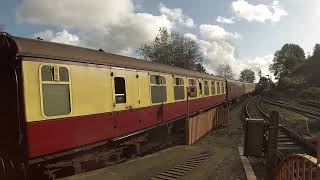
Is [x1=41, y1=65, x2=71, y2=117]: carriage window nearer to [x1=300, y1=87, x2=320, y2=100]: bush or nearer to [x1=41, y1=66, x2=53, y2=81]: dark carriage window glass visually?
[x1=41, y1=66, x2=53, y2=81]: dark carriage window glass

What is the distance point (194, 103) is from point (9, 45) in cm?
1369

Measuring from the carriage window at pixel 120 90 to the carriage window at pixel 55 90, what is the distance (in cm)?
236

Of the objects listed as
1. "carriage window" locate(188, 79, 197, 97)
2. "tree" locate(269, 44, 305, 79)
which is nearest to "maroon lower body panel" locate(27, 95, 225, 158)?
"carriage window" locate(188, 79, 197, 97)

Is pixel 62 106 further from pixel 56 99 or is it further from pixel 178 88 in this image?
pixel 178 88

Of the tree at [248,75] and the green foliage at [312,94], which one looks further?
the tree at [248,75]

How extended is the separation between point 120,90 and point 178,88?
640 cm

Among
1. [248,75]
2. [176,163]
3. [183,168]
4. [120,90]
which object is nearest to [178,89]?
[176,163]

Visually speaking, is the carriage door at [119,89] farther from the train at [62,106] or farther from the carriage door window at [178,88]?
the carriage door window at [178,88]

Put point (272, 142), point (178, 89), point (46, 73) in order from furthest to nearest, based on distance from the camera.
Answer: point (178, 89), point (46, 73), point (272, 142)

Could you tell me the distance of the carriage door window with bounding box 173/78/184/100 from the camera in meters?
17.0

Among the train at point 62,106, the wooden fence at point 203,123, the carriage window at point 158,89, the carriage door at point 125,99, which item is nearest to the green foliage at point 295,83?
the wooden fence at point 203,123

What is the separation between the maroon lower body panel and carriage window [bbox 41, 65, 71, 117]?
0.25m

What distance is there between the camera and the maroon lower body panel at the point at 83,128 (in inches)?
318

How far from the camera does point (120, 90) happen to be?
11414 millimetres
